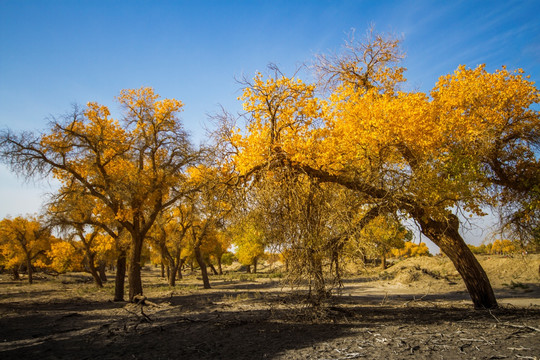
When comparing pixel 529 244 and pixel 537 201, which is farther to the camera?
pixel 529 244

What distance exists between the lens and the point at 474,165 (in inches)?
324

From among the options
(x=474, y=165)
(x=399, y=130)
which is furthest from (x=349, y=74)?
(x=474, y=165)

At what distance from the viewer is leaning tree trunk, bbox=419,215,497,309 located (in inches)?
362

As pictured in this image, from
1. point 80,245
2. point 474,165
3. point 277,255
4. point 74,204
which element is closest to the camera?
point 277,255

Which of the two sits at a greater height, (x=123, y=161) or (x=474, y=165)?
(x=123, y=161)

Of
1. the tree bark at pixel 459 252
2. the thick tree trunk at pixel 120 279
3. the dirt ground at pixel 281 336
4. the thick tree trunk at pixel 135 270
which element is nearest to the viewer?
the dirt ground at pixel 281 336

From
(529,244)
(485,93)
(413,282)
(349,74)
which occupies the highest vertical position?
(349,74)

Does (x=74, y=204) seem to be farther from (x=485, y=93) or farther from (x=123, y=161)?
(x=485, y=93)

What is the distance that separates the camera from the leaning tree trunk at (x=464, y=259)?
9.20 m

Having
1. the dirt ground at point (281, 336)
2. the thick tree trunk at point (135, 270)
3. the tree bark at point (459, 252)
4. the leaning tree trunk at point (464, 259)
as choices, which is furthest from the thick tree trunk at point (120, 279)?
the leaning tree trunk at point (464, 259)

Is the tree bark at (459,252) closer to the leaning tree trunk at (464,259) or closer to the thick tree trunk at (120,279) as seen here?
the leaning tree trunk at (464,259)

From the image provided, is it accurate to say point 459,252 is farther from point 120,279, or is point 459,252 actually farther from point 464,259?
point 120,279

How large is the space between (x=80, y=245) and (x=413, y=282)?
2722cm

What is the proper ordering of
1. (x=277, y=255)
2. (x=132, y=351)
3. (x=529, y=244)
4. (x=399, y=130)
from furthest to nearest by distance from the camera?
(x=529, y=244)
(x=399, y=130)
(x=277, y=255)
(x=132, y=351)
